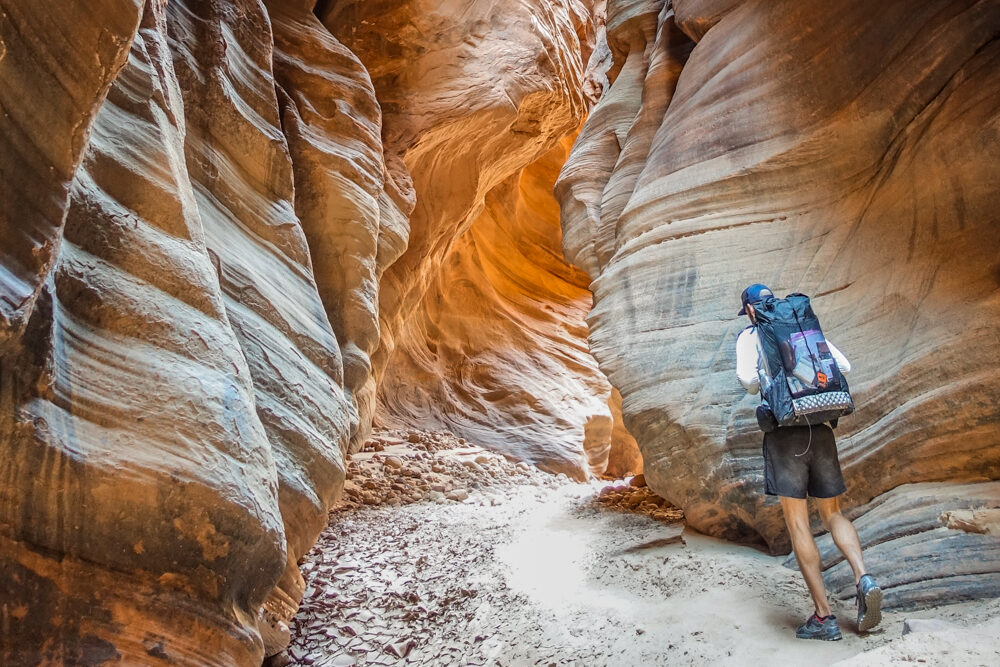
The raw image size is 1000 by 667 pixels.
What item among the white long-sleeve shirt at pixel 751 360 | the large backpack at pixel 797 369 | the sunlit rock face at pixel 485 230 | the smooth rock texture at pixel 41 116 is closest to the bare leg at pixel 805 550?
the large backpack at pixel 797 369

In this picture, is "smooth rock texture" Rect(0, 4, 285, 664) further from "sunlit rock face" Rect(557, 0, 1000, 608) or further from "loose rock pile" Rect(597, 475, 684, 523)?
"loose rock pile" Rect(597, 475, 684, 523)

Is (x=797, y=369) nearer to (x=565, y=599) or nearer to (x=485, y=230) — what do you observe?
(x=565, y=599)

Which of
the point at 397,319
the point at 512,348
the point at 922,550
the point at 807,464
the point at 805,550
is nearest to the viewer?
the point at 805,550

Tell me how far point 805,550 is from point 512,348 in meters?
11.8

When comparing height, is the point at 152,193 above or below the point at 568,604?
above

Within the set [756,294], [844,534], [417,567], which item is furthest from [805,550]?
[417,567]

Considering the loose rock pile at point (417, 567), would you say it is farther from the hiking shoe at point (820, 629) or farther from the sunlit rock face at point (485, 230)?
the sunlit rock face at point (485, 230)

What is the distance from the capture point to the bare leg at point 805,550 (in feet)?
11.9

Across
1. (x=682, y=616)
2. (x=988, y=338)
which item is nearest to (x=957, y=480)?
(x=988, y=338)

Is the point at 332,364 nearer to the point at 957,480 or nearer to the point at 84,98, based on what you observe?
the point at 84,98

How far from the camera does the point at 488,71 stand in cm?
1015

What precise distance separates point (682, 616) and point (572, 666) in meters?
0.76

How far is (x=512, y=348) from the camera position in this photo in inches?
606

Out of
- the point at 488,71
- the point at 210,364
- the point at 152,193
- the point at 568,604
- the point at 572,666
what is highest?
the point at 488,71
